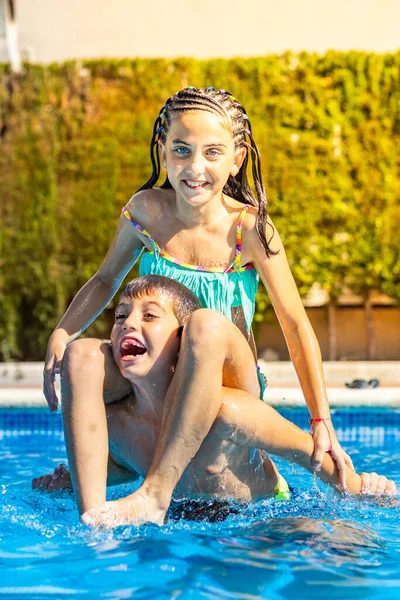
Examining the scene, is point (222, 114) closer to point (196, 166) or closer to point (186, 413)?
point (196, 166)

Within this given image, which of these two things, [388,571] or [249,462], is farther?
[249,462]

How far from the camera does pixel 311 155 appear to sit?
10125 millimetres

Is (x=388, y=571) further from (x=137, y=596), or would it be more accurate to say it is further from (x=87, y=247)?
(x=87, y=247)

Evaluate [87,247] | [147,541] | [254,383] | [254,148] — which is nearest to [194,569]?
[147,541]

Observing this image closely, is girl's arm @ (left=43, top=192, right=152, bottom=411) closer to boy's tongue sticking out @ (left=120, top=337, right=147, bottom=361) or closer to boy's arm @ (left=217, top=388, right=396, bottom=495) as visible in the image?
boy's tongue sticking out @ (left=120, top=337, right=147, bottom=361)

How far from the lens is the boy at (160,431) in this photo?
2.78 meters

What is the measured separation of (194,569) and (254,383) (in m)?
Answer: 0.78

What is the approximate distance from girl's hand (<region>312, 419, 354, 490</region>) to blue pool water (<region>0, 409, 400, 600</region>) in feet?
0.55

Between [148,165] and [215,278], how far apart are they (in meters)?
7.06

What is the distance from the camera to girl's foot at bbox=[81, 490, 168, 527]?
268 centimetres

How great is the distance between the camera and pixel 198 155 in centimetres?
315

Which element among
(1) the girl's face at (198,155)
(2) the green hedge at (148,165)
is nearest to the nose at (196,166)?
(1) the girl's face at (198,155)

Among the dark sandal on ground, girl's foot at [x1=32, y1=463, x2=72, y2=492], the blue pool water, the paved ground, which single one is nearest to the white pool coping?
the paved ground

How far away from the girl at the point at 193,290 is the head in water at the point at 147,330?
0.26 feet
